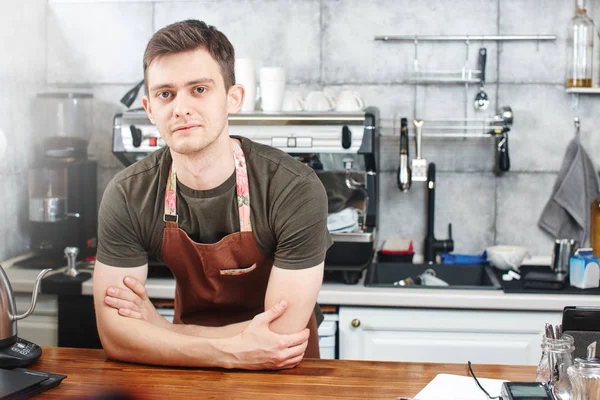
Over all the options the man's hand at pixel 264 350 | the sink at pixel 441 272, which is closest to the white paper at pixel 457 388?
the man's hand at pixel 264 350

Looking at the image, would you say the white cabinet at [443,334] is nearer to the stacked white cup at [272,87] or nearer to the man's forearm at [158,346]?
the stacked white cup at [272,87]

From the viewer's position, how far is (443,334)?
2662mm

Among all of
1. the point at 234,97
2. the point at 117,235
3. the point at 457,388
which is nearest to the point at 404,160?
the point at 234,97

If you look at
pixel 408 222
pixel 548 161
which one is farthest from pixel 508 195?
pixel 408 222

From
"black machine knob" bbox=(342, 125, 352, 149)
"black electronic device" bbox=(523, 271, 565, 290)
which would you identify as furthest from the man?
"black electronic device" bbox=(523, 271, 565, 290)

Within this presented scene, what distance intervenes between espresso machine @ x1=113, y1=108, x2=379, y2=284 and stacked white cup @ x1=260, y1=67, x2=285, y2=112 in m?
0.10

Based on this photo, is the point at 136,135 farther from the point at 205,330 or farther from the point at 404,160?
the point at 205,330

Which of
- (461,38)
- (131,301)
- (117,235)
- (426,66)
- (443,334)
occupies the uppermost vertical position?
(461,38)

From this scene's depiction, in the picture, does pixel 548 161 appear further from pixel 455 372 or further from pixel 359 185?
pixel 455 372

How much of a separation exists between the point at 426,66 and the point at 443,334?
1153mm

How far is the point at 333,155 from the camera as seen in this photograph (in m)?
2.83

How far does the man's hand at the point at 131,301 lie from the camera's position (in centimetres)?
180

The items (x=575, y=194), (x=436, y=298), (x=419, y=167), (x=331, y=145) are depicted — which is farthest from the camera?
(x=575, y=194)

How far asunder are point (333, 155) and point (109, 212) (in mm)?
1135
